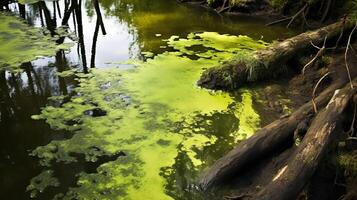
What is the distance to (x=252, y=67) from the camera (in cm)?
504

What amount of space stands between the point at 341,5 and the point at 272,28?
135 centimetres

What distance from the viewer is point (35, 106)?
4586mm

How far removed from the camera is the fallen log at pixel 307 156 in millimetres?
2824

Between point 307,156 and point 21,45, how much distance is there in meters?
4.98

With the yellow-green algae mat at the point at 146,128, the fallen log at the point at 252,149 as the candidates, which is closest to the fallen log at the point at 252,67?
the yellow-green algae mat at the point at 146,128

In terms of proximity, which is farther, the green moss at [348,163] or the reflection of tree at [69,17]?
the reflection of tree at [69,17]

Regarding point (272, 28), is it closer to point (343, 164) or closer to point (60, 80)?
point (60, 80)

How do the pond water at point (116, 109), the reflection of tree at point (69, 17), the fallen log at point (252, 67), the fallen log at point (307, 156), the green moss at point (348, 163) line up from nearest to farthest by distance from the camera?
the fallen log at point (307, 156), the green moss at point (348, 163), the pond water at point (116, 109), the fallen log at point (252, 67), the reflection of tree at point (69, 17)

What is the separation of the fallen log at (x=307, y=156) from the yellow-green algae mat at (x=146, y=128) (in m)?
0.67

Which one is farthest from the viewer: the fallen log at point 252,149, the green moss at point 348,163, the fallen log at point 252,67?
the fallen log at point 252,67

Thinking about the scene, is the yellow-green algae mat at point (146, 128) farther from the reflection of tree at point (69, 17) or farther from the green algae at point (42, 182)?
the reflection of tree at point (69, 17)

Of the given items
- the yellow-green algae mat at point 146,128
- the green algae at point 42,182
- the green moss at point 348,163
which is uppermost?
the green moss at point 348,163

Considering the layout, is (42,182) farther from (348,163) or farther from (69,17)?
(69,17)

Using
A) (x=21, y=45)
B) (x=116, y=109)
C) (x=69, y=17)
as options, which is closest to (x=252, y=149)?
(x=116, y=109)
